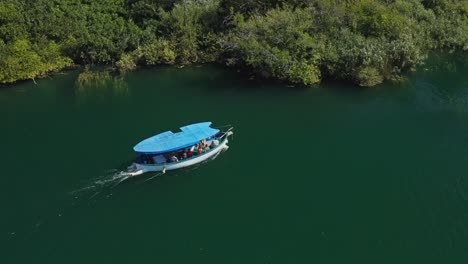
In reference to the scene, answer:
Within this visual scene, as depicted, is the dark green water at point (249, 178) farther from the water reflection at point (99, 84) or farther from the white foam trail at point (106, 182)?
the water reflection at point (99, 84)

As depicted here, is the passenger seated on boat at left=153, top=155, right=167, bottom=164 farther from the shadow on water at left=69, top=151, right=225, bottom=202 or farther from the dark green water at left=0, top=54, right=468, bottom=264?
the dark green water at left=0, top=54, right=468, bottom=264

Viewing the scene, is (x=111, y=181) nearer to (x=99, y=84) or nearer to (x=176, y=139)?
(x=176, y=139)

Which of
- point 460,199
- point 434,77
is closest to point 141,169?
point 460,199

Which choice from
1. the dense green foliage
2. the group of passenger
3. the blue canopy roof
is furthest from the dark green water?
the dense green foliage

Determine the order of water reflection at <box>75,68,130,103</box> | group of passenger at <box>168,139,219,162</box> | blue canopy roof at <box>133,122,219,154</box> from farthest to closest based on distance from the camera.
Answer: water reflection at <box>75,68,130,103</box> < group of passenger at <box>168,139,219,162</box> < blue canopy roof at <box>133,122,219,154</box>

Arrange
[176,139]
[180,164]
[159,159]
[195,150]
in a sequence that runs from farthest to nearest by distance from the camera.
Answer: [195,150], [176,139], [180,164], [159,159]

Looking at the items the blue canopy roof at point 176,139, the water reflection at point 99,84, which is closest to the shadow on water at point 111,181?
the blue canopy roof at point 176,139

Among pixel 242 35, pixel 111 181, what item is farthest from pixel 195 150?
pixel 242 35
